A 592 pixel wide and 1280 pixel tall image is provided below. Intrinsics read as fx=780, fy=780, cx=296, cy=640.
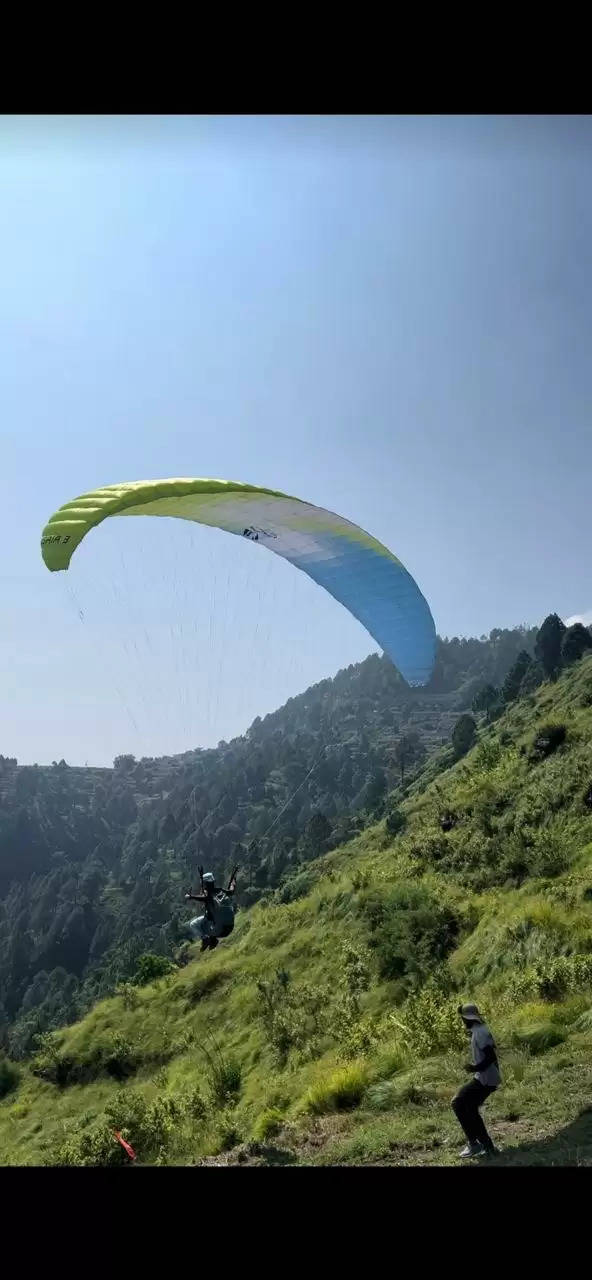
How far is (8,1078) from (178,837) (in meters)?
115

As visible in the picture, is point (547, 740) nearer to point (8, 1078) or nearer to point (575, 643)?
point (8, 1078)

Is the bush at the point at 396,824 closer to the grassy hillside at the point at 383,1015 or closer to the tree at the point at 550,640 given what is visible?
A: the grassy hillside at the point at 383,1015

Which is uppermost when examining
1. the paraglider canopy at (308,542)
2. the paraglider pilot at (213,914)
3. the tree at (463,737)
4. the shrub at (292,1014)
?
the paraglider canopy at (308,542)

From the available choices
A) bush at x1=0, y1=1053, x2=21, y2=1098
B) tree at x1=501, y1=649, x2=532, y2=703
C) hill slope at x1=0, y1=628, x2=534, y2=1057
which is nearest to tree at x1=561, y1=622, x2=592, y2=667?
tree at x1=501, y1=649, x2=532, y2=703

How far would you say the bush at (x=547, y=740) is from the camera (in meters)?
25.8

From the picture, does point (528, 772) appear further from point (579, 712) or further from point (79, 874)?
point (79, 874)

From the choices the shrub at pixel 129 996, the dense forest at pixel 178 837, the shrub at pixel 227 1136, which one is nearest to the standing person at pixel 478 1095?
the shrub at pixel 227 1136

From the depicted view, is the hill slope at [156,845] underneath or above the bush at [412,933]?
underneath

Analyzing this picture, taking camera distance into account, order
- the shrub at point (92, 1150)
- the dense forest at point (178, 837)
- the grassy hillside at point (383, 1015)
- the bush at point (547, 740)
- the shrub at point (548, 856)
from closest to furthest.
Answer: the grassy hillside at point (383, 1015) → the shrub at point (92, 1150) → the shrub at point (548, 856) → the bush at point (547, 740) → the dense forest at point (178, 837)

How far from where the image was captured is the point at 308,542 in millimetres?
11172

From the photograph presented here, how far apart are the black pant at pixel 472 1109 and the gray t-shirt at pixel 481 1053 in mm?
55
